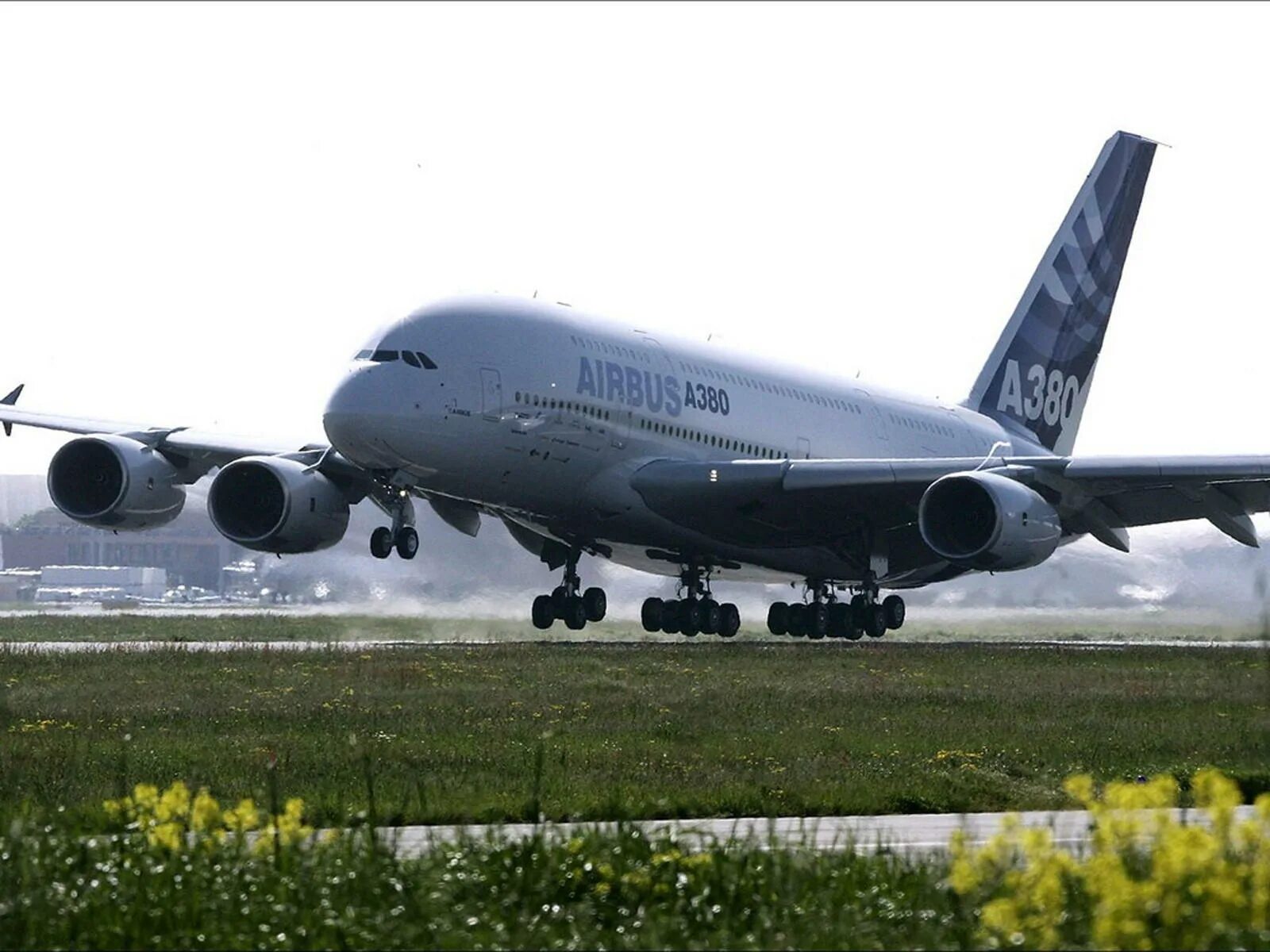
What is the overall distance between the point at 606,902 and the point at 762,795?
5.19 metres

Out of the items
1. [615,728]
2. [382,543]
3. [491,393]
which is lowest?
[615,728]

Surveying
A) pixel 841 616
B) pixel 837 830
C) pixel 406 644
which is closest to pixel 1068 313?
pixel 841 616

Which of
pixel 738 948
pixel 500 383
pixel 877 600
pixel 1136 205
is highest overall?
pixel 1136 205

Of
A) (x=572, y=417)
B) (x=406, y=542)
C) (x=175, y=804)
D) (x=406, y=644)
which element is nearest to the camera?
(x=175, y=804)

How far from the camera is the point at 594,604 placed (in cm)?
3809

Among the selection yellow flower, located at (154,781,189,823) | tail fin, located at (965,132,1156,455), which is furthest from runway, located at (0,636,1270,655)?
yellow flower, located at (154,781,189,823)

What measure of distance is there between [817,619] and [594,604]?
186 inches

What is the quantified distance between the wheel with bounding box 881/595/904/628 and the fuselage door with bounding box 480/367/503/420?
434 inches

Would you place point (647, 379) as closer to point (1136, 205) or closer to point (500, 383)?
point (500, 383)

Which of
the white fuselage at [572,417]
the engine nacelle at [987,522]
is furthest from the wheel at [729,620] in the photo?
the engine nacelle at [987,522]

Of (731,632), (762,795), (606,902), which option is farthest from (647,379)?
(606,902)

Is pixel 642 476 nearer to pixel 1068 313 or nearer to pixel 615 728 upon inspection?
pixel 615 728

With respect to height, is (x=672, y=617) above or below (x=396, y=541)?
below

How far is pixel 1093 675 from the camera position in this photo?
89.0ft
